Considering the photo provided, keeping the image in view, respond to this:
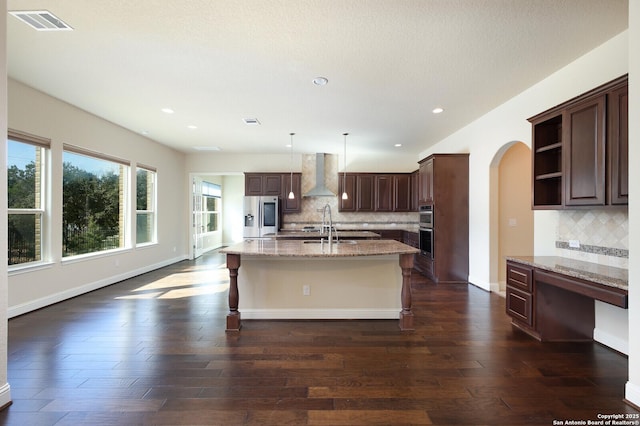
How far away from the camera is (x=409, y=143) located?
649 centimetres

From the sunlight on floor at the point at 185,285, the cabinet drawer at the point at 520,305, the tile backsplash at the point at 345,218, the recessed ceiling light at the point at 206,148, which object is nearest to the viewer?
the cabinet drawer at the point at 520,305

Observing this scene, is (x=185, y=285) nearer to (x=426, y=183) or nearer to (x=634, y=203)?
(x=426, y=183)

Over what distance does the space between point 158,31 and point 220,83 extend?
39.9 inches

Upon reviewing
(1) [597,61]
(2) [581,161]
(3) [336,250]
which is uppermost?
(1) [597,61]

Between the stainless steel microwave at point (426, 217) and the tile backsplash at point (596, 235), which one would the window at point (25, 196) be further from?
the tile backsplash at point (596, 235)

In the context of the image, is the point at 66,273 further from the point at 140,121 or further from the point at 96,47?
the point at 96,47

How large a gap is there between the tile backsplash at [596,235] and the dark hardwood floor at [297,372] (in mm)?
829

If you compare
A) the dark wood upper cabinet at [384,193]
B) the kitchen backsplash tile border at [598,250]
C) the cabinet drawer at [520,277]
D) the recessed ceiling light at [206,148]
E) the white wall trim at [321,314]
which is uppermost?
the recessed ceiling light at [206,148]

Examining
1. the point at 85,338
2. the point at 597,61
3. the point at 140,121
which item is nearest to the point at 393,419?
the point at 85,338

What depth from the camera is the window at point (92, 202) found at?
4402 mm

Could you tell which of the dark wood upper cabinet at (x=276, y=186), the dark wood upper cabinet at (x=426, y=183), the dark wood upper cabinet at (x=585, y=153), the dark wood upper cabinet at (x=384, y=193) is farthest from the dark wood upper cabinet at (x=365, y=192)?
the dark wood upper cabinet at (x=585, y=153)

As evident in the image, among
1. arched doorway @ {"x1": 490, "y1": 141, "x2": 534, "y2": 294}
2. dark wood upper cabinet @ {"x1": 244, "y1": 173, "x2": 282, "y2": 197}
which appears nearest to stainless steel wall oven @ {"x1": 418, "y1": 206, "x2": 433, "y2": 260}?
arched doorway @ {"x1": 490, "y1": 141, "x2": 534, "y2": 294}

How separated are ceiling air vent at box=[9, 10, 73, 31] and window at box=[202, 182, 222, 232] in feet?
21.5

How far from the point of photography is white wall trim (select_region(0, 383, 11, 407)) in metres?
1.93
